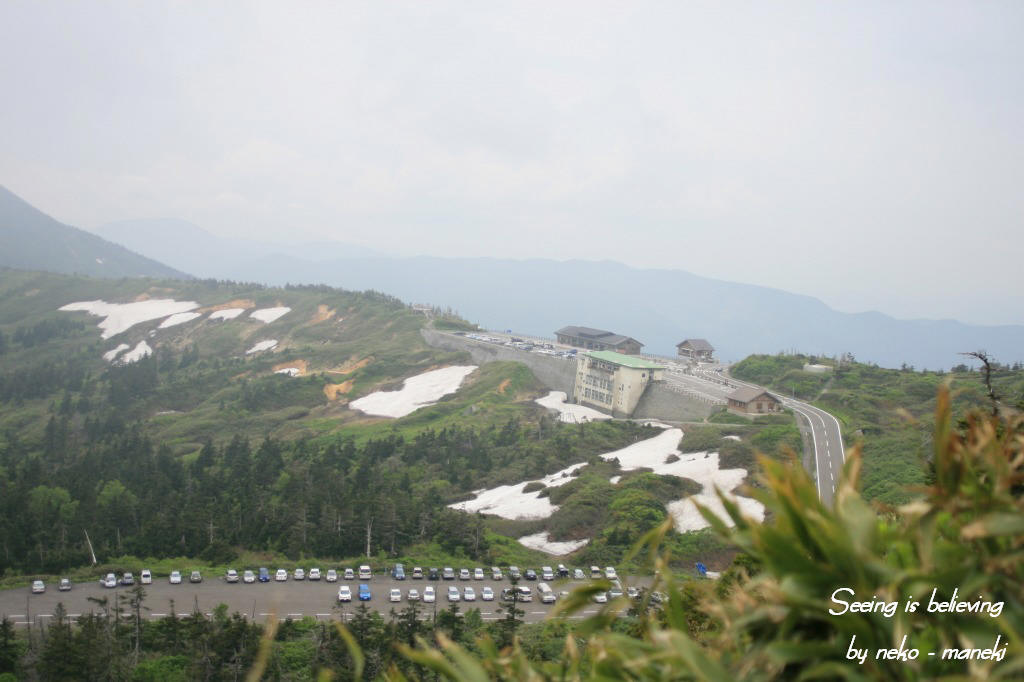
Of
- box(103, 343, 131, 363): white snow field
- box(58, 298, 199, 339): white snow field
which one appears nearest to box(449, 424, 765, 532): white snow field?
box(103, 343, 131, 363): white snow field

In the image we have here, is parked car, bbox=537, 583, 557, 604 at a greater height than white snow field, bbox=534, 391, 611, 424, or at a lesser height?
lesser

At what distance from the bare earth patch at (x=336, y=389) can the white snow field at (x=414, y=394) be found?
2.50m

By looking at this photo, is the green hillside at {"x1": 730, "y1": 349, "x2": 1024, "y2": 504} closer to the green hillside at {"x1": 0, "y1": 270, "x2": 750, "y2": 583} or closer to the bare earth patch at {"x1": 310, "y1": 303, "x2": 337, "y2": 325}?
the green hillside at {"x1": 0, "y1": 270, "x2": 750, "y2": 583}

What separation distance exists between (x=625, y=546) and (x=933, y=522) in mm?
23006

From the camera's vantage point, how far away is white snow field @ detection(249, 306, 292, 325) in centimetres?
8625

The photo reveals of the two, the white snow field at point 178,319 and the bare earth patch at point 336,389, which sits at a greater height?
the white snow field at point 178,319

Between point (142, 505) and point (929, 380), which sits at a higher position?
point (929, 380)

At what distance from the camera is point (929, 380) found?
3816cm

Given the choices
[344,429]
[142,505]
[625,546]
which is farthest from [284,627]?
[344,429]

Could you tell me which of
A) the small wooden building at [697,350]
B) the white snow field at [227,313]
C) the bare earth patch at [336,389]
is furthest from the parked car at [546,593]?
the white snow field at [227,313]

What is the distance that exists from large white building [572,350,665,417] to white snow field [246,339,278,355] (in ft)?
134

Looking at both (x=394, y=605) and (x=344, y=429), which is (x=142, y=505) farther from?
(x=344, y=429)

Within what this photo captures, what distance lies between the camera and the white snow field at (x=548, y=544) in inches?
1011

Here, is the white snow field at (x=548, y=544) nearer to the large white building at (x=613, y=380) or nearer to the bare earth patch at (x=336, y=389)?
the large white building at (x=613, y=380)
